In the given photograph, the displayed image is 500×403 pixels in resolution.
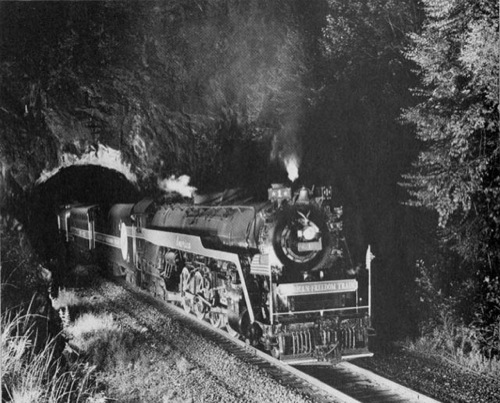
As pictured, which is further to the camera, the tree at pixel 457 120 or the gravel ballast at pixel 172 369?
the tree at pixel 457 120

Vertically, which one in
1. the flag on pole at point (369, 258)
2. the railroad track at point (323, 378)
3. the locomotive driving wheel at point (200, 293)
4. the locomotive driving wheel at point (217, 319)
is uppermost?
the flag on pole at point (369, 258)

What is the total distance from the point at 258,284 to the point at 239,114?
1.09 m

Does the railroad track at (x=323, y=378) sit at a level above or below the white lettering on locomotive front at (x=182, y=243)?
below

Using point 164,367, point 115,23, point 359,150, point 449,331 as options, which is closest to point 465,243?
point 449,331

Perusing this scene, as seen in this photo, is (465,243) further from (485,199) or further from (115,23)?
(115,23)

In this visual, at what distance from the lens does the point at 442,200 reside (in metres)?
3.36

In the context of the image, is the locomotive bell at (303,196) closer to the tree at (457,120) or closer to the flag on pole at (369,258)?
the flag on pole at (369,258)

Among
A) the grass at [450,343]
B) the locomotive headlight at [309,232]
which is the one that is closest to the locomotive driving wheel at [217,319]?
the locomotive headlight at [309,232]

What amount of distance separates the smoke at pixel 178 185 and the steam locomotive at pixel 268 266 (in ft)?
0.26

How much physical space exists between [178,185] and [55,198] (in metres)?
0.71

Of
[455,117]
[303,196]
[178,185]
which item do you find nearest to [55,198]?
[178,185]

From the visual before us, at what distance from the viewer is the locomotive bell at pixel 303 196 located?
10.8 ft

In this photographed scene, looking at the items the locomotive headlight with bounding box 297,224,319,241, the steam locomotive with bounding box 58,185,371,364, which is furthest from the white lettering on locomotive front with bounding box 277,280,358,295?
the locomotive headlight with bounding box 297,224,319,241

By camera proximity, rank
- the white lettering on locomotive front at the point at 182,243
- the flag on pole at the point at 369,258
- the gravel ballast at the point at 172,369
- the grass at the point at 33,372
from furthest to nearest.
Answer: the white lettering on locomotive front at the point at 182,243 < the flag on pole at the point at 369,258 < the gravel ballast at the point at 172,369 < the grass at the point at 33,372
